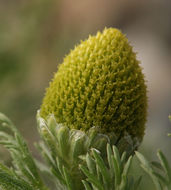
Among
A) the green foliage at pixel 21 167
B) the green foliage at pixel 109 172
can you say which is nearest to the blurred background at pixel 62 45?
the green foliage at pixel 109 172

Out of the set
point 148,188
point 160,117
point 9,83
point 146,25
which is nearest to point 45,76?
point 160,117

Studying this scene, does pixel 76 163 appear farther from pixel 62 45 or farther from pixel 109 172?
pixel 62 45

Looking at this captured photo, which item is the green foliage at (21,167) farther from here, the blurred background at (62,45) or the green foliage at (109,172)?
the blurred background at (62,45)

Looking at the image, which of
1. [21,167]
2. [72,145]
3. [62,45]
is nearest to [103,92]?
[72,145]

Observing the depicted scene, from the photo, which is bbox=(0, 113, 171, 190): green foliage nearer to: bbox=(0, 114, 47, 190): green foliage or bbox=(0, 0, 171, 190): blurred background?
bbox=(0, 114, 47, 190): green foliage

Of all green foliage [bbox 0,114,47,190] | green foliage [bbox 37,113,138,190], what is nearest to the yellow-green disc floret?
green foliage [bbox 37,113,138,190]

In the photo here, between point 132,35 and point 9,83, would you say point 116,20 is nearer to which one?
point 132,35
